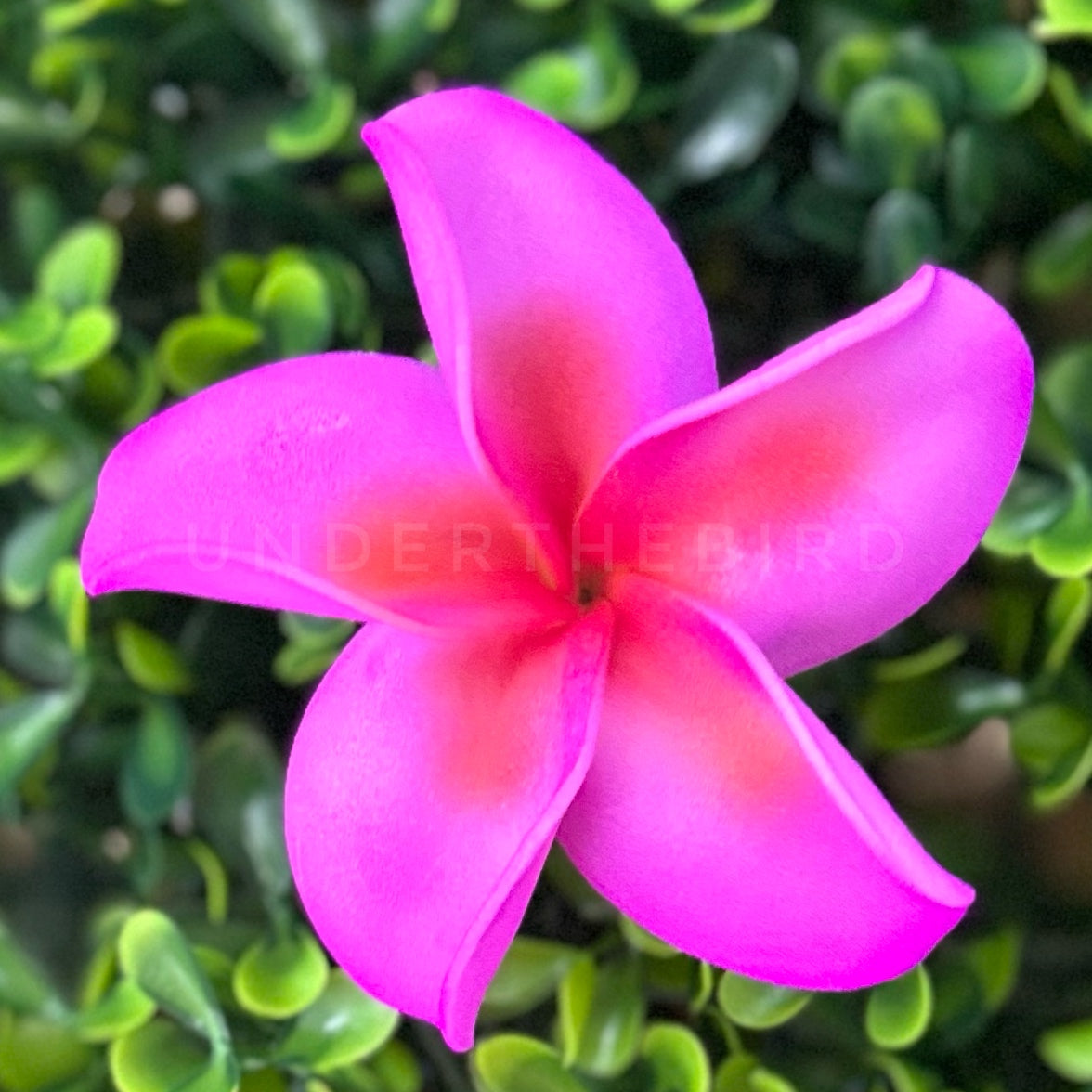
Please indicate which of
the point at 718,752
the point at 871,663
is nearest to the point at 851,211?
the point at 871,663

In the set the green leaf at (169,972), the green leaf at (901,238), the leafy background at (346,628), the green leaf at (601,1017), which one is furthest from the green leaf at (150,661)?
the green leaf at (901,238)

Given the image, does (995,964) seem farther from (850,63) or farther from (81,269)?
(81,269)

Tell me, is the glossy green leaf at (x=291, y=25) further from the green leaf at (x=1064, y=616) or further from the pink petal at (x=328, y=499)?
the green leaf at (x=1064, y=616)

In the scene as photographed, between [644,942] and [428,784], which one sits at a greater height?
[428,784]

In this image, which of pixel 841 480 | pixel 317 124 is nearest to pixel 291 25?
pixel 317 124

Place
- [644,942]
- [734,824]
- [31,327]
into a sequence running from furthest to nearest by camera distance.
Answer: [31,327] < [644,942] < [734,824]

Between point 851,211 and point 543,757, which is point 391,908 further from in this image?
point 851,211

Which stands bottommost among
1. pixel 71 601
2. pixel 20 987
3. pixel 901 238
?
pixel 20 987
